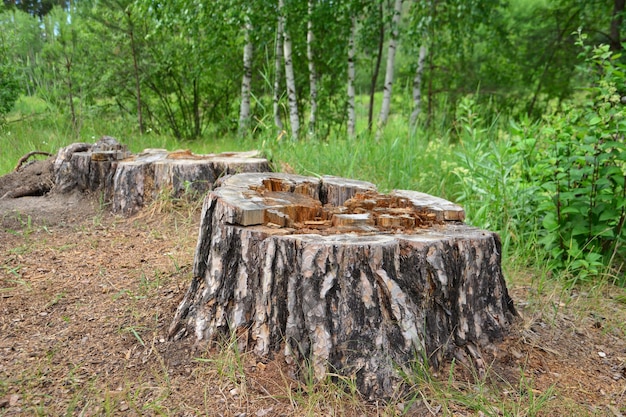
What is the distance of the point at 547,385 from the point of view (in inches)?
71.7

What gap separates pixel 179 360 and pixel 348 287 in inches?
29.2

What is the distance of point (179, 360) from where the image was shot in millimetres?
1881

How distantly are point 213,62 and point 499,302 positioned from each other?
305 inches

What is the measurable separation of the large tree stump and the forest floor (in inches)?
3.8

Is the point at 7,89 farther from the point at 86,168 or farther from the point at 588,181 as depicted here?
the point at 588,181

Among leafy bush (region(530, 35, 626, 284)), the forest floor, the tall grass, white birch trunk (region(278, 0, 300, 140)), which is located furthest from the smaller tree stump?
white birch trunk (region(278, 0, 300, 140))

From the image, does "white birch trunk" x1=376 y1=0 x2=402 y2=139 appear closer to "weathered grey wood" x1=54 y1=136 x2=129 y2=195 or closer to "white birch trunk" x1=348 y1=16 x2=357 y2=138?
"white birch trunk" x1=348 y1=16 x2=357 y2=138

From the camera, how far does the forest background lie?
9.73 ft

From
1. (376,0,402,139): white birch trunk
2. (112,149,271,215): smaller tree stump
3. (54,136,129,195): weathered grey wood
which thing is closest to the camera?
(112,149,271,215): smaller tree stump

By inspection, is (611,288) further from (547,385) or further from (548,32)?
(548,32)

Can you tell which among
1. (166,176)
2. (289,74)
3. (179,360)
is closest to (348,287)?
(179,360)

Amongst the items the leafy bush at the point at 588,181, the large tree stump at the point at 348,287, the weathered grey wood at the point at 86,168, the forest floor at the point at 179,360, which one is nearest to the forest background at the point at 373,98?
the leafy bush at the point at 588,181

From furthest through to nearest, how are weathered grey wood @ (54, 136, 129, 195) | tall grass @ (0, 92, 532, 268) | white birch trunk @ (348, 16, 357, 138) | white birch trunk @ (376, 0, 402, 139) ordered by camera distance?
white birch trunk @ (348, 16, 357, 138), white birch trunk @ (376, 0, 402, 139), weathered grey wood @ (54, 136, 129, 195), tall grass @ (0, 92, 532, 268)

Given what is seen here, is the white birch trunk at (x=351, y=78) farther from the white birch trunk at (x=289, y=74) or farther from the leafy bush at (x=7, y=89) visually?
the leafy bush at (x=7, y=89)
